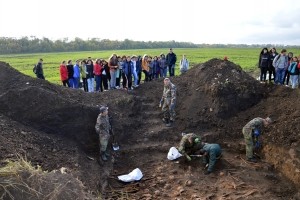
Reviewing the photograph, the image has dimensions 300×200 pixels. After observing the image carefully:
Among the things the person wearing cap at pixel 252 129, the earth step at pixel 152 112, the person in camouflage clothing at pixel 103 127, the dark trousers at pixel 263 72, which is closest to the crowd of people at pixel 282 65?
the dark trousers at pixel 263 72

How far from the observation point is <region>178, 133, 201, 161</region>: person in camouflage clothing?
920 centimetres

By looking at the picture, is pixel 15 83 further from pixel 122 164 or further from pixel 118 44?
pixel 118 44

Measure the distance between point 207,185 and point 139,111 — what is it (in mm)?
5367

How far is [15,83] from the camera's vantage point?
12367 millimetres

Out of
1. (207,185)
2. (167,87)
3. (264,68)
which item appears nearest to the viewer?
(207,185)

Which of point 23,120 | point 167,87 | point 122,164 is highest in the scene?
point 167,87

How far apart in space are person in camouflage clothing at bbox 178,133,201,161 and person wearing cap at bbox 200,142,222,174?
0.75ft

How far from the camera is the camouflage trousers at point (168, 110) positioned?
1192 centimetres

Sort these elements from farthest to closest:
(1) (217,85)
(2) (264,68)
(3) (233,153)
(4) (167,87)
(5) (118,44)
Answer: (5) (118,44), (2) (264,68), (1) (217,85), (4) (167,87), (3) (233,153)

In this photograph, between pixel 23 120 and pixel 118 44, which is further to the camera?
pixel 118 44

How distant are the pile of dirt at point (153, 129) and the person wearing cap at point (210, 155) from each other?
30 cm

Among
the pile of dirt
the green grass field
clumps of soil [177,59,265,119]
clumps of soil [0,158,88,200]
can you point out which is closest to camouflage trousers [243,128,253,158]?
the pile of dirt

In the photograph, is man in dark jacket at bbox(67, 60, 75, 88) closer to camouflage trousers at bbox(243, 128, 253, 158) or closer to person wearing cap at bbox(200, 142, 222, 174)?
person wearing cap at bbox(200, 142, 222, 174)

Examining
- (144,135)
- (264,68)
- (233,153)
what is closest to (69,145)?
(144,135)
